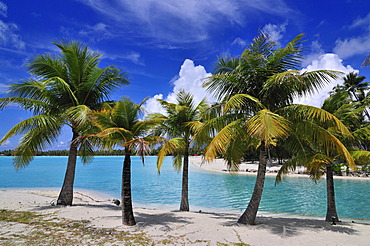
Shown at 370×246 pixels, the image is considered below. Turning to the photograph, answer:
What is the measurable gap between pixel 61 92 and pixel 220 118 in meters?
7.46

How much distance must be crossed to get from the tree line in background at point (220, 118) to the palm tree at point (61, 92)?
0.04 m

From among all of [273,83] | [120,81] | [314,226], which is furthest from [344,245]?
[120,81]

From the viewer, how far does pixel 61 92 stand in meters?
10.9

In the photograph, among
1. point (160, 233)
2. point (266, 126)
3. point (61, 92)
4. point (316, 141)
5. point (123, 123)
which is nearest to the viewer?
point (266, 126)

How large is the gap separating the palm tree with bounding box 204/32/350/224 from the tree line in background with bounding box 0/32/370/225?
35 millimetres

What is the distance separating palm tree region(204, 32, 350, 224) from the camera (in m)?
7.49

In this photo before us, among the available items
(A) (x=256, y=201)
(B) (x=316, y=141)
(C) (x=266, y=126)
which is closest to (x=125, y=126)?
(C) (x=266, y=126)

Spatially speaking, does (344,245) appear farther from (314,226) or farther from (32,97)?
(32,97)

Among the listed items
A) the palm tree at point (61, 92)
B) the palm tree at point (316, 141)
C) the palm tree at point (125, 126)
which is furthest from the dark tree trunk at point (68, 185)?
the palm tree at point (316, 141)

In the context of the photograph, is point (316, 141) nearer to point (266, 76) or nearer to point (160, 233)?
point (266, 76)

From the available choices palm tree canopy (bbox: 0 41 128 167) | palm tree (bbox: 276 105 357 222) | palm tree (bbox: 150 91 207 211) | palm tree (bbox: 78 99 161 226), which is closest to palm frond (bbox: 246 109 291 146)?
palm tree (bbox: 276 105 357 222)

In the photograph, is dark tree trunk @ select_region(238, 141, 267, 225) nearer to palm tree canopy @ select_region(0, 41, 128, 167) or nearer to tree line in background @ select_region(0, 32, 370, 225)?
tree line in background @ select_region(0, 32, 370, 225)

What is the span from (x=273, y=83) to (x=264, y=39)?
2063mm

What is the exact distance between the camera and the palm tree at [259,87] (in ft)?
24.6
